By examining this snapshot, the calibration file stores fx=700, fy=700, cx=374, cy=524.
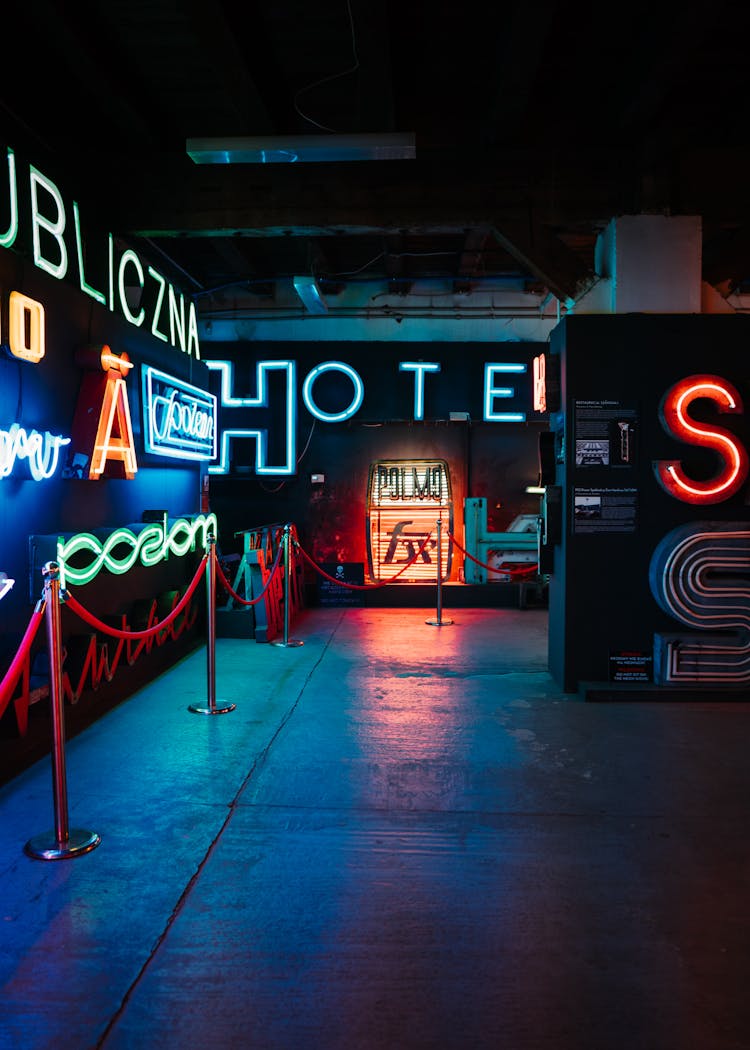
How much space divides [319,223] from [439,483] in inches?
198

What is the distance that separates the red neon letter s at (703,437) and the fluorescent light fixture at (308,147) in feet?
8.85

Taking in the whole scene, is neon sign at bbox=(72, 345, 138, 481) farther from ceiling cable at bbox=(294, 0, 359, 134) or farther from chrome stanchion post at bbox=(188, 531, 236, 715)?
ceiling cable at bbox=(294, 0, 359, 134)

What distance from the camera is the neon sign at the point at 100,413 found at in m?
4.82

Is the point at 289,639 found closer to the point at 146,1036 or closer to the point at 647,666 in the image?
the point at 647,666

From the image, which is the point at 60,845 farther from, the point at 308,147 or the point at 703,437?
the point at 703,437

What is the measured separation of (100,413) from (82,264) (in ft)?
3.74

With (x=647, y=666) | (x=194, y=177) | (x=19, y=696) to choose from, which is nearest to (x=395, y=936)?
(x=19, y=696)

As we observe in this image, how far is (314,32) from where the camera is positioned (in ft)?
15.3

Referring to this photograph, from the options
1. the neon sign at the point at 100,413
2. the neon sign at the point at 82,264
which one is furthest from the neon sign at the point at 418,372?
the neon sign at the point at 100,413

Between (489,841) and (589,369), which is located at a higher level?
(589,369)

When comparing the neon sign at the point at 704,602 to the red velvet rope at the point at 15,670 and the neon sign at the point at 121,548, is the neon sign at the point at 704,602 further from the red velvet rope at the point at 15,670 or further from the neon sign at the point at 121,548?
the red velvet rope at the point at 15,670

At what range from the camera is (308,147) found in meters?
4.80

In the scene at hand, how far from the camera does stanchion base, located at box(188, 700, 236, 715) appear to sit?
504 cm

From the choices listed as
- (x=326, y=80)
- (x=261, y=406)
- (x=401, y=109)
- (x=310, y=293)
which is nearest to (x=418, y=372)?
(x=310, y=293)
